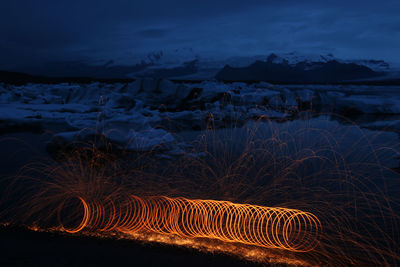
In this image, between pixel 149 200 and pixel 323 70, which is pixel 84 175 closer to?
pixel 149 200

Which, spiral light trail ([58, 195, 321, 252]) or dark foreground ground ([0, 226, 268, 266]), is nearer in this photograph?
dark foreground ground ([0, 226, 268, 266])

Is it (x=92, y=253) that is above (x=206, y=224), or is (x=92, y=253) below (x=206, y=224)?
below

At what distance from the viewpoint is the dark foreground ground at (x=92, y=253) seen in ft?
12.0

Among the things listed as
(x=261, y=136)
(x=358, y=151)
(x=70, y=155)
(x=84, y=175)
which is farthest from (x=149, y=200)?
(x=261, y=136)

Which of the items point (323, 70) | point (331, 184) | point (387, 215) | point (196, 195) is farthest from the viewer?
point (323, 70)

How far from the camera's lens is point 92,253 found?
385cm

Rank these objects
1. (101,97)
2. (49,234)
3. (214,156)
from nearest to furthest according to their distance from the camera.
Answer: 1. (49,234)
2. (214,156)
3. (101,97)

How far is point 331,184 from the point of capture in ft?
25.0

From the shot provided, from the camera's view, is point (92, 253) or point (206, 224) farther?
point (206, 224)

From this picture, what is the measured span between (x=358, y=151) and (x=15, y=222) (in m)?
10.5

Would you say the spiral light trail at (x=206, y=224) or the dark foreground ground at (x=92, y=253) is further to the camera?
the spiral light trail at (x=206, y=224)

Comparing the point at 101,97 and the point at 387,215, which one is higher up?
the point at 101,97

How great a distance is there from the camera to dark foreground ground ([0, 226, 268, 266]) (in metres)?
3.65

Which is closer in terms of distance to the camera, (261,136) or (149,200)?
(149,200)
